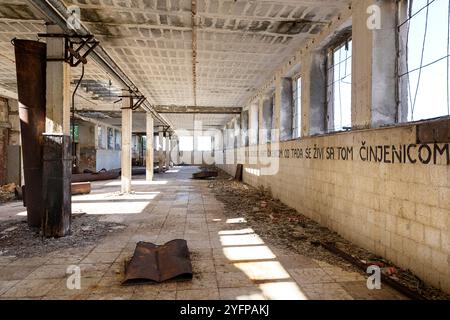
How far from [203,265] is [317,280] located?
5.02 feet

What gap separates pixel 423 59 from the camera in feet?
14.4

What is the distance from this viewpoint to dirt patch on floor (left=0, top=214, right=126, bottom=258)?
5.08 metres

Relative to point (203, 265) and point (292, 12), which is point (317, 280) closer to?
point (203, 265)

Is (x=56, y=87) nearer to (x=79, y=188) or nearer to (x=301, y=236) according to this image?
(x=301, y=236)

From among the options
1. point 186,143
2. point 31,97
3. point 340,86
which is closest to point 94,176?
point 31,97

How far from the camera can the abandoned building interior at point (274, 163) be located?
3715 millimetres

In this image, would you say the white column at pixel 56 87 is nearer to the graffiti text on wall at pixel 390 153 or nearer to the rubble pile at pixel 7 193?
the graffiti text on wall at pixel 390 153

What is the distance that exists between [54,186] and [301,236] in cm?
472

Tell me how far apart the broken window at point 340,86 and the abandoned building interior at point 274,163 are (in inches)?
1.9

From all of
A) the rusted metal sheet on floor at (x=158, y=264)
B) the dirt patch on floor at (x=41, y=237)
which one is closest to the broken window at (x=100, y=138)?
the dirt patch on floor at (x=41, y=237)

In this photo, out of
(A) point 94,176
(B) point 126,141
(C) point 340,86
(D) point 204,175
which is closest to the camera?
(C) point 340,86

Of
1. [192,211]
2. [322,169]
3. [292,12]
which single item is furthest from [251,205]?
[292,12]

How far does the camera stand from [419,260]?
12.5 ft
